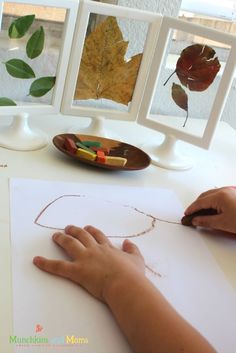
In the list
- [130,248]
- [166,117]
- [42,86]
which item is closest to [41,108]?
[42,86]

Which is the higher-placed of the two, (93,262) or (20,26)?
(20,26)

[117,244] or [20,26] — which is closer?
[117,244]

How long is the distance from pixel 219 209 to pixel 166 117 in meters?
0.29

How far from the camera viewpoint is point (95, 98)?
838mm

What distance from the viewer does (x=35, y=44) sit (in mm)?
729

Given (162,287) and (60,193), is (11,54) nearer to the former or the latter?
(60,193)

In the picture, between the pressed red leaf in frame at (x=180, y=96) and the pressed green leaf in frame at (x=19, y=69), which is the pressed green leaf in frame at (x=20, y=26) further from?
the pressed red leaf in frame at (x=180, y=96)

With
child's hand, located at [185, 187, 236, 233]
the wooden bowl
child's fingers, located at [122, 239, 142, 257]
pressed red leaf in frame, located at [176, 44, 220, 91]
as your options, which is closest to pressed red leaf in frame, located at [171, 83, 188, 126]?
pressed red leaf in frame, located at [176, 44, 220, 91]

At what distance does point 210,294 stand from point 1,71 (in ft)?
1.59

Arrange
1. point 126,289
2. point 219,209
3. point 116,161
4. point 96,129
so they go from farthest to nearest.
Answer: point 96,129 < point 116,161 < point 219,209 < point 126,289

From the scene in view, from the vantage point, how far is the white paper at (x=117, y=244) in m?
0.43

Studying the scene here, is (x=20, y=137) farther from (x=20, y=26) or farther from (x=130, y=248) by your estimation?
(x=130, y=248)

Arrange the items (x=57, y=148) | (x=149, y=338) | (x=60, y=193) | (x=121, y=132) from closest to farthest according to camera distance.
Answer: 1. (x=149, y=338)
2. (x=60, y=193)
3. (x=57, y=148)
4. (x=121, y=132)

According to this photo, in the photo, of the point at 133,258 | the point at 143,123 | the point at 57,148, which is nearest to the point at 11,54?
the point at 57,148
